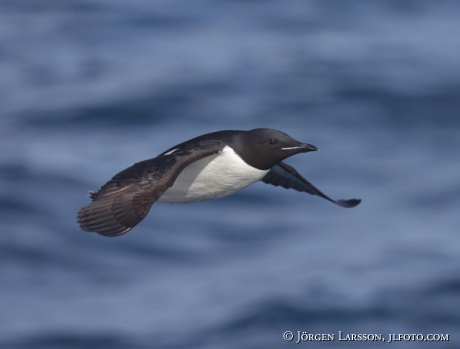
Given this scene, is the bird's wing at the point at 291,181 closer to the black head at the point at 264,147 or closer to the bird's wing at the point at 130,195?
the black head at the point at 264,147

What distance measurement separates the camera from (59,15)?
1323 inches

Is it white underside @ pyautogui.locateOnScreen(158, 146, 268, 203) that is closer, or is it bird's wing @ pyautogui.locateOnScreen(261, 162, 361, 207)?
white underside @ pyautogui.locateOnScreen(158, 146, 268, 203)

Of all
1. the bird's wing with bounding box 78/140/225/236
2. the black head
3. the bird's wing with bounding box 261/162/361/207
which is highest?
the bird's wing with bounding box 261/162/361/207

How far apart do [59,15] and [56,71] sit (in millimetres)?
5278

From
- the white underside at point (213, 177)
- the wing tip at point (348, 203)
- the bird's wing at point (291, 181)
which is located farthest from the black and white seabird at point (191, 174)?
the wing tip at point (348, 203)

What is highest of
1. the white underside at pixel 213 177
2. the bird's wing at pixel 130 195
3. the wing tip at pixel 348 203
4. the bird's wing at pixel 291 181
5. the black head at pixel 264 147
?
the bird's wing at pixel 291 181

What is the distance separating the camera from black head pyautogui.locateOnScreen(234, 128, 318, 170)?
11.6 metres

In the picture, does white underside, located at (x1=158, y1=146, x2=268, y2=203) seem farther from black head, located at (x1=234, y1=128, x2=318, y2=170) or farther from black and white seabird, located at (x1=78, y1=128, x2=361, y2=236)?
black head, located at (x1=234, y1=128, x2=318, y2=170)

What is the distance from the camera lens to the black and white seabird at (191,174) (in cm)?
1027

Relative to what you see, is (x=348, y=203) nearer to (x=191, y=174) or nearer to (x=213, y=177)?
(x=213, y=177)

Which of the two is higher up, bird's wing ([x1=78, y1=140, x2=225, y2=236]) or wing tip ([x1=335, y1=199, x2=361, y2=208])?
wing tip ([x1=335, y1=199, x2=361, y2=208])

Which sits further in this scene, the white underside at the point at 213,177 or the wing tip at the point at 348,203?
the wing tip at the point at 348,203

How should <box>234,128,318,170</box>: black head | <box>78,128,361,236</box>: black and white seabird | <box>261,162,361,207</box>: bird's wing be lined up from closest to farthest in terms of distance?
<box>78,128,361,236</box>: black and white seabird, <box>234,128,318,170</box>: black head, <box>261,162,361,207</box>: bird's wing

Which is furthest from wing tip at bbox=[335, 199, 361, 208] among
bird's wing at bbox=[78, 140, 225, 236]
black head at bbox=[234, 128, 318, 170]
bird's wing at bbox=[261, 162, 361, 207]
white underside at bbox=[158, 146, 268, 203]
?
bird's wing at bbox=[78, 140, 225, 236]
